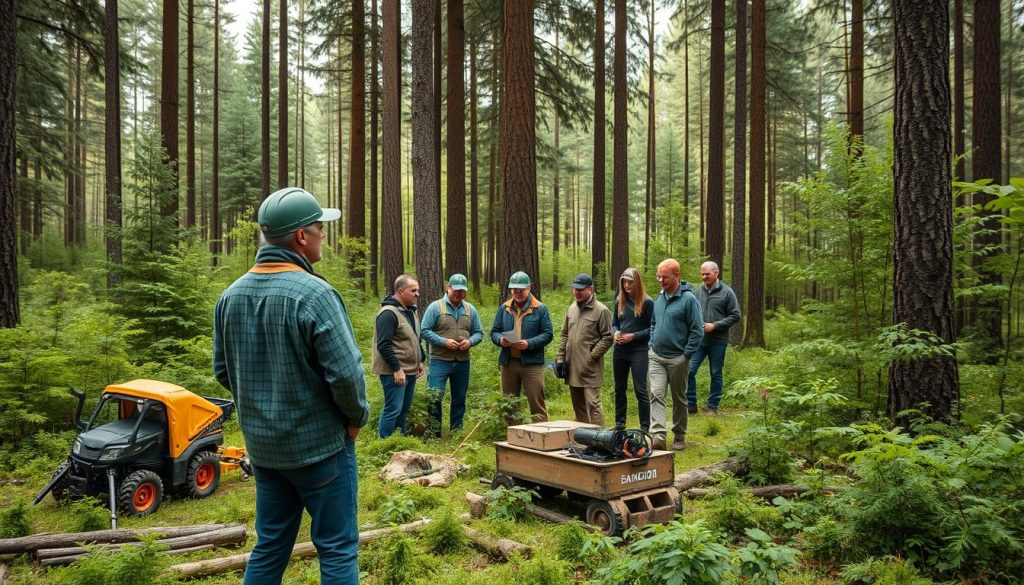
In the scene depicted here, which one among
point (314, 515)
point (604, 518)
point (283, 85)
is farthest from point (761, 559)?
point (283, 85)

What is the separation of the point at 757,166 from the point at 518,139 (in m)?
8.41

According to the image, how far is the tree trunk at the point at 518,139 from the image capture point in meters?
10.6

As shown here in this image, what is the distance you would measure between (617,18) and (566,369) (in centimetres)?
1264

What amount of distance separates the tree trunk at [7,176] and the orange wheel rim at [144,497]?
4544 millimetres

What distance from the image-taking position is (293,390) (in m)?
2.81

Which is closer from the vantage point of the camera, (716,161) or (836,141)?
(836,141)

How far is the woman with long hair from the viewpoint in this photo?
7.80 meters

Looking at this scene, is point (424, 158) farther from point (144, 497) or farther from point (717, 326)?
point (144, 497)

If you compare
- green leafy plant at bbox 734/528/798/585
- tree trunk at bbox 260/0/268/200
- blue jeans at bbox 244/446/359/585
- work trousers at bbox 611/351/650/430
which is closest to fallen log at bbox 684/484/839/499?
green leafy plant at bbox 734/528/798/585

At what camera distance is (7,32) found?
8.35 m

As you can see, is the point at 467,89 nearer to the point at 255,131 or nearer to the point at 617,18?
the point at 617,18

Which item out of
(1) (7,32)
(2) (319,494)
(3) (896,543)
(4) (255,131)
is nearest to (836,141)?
(3) (896,543)

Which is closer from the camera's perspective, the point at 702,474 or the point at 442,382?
the point at 702,474

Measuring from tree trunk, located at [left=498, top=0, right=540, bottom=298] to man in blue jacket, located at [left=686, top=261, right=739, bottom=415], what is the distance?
319cm
